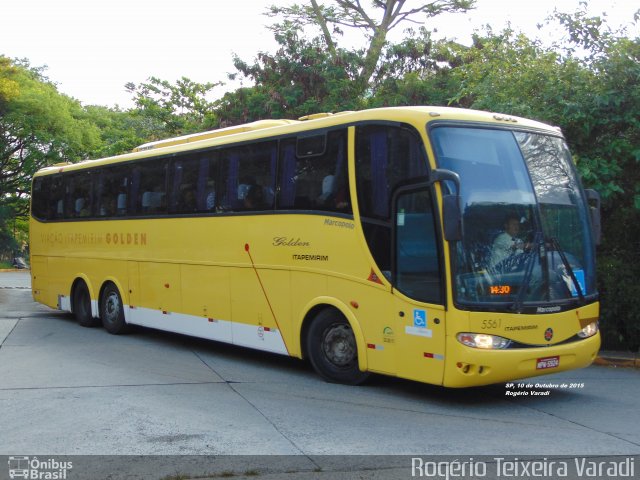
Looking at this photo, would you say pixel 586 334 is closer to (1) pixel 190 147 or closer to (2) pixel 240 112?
(1) pixel 190 147

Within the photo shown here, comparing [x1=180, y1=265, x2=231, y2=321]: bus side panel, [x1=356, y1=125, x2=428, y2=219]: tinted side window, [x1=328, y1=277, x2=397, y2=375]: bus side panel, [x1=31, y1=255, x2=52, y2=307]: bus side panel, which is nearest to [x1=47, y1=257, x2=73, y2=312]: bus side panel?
[x1=31, y1=255, x2=52, y2=307]: bus side panel

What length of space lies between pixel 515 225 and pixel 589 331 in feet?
5.36

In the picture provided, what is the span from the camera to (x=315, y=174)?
10.0m

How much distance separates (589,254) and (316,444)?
13.6 ft

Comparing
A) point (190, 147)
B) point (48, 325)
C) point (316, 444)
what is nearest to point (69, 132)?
point (48, 325)

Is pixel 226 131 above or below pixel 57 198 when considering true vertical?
above

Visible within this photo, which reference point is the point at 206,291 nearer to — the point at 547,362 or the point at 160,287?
the point at 160,287

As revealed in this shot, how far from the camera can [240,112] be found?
78.9 feet

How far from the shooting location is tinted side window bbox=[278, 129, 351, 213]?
9.60 metres

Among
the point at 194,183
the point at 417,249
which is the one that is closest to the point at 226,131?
the point at 194,183
